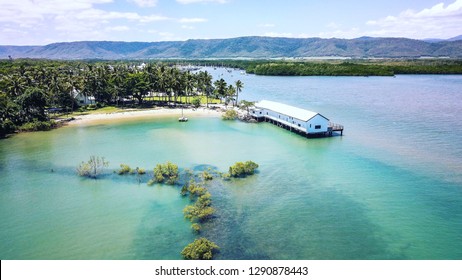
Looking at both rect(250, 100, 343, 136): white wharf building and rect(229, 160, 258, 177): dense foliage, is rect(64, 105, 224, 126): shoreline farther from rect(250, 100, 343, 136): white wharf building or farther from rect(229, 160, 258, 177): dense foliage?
rect(229, 160, 258, 177): dense foliage

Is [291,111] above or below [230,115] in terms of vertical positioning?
above

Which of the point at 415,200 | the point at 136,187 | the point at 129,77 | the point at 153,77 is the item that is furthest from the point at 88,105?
the point at 415,200

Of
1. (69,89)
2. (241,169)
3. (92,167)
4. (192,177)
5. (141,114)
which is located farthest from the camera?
(141,114)

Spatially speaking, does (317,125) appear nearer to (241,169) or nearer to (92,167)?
(241,169)

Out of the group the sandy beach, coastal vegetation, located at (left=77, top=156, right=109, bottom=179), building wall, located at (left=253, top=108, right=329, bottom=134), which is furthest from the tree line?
coastal vegetation, located at (left=77, top=156, right=109, bottom=179)

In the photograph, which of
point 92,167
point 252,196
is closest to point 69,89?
point 92,167
